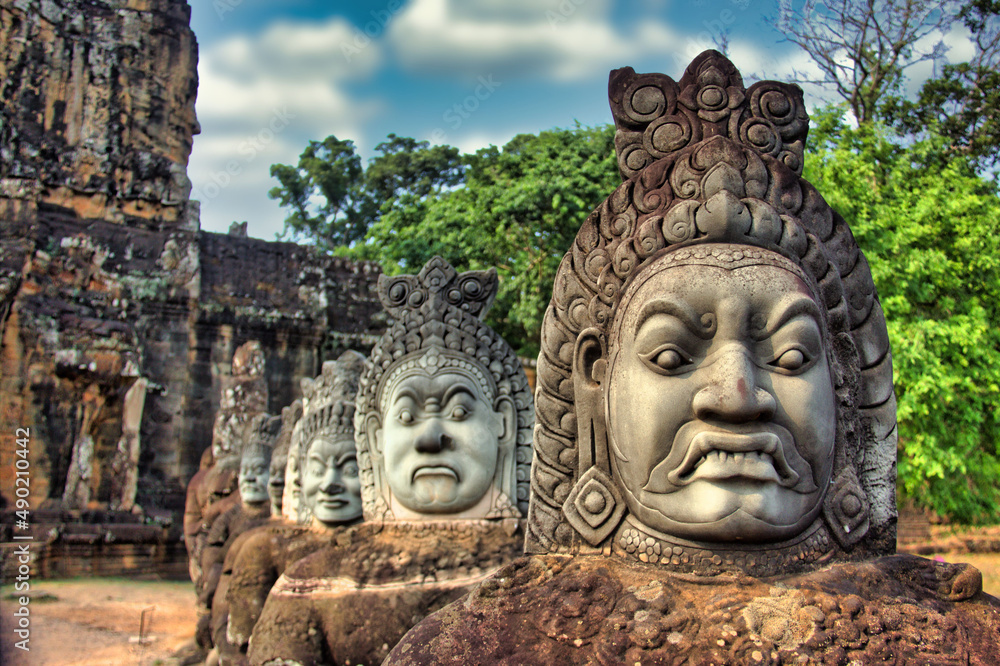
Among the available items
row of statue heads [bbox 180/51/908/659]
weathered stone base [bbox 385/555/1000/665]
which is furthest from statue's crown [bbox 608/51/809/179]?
weathered stone base [bbox 385/555/1000/665]

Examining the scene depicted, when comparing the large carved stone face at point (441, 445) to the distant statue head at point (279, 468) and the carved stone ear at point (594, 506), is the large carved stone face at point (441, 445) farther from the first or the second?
the distant statue head at point (279, 468)

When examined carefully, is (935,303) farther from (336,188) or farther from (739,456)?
(336,188)

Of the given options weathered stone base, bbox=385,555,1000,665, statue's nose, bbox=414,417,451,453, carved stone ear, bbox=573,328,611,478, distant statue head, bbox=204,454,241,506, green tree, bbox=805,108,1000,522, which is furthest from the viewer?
distant statue head, bbox=204,454,241,506

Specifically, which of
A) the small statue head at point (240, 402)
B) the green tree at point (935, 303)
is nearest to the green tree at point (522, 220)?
the green tree at point (935, 303)

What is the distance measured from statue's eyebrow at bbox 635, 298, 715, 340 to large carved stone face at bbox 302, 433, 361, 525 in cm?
375

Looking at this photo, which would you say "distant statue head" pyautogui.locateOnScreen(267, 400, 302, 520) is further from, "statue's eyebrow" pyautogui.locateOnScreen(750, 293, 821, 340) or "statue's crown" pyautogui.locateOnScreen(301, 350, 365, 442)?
"statue's eyebrow" pyautogui.locateOnScreen(750, 293, 821, 340)

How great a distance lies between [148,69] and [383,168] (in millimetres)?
9061

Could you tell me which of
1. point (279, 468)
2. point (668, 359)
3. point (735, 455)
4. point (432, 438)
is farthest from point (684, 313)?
point (279, 468)

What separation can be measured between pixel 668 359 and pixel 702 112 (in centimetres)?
100

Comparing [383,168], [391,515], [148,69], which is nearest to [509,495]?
[391,515]

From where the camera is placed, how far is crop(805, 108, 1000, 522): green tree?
947 cm

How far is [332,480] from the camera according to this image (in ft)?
19.1

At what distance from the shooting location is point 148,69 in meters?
18.1

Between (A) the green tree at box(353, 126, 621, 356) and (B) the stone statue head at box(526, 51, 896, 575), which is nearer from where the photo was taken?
(B) the stone statue head at box(526, 51, 896, 575)
